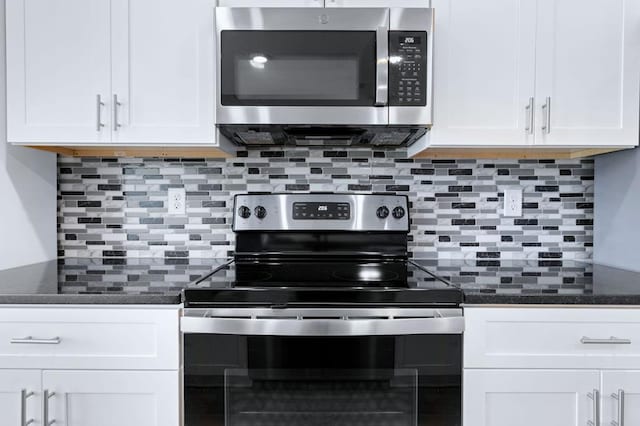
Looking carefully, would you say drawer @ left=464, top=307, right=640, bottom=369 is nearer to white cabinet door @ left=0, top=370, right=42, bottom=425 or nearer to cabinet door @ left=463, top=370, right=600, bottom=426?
cabinet door @ left=463, top=370, right=600, bottom=426

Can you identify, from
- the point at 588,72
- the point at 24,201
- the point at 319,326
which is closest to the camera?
the point at 319,326

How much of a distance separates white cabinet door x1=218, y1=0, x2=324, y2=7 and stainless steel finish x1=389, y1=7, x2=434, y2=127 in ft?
0.92

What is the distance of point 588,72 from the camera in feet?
5.29

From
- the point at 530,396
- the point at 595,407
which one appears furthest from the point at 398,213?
the point at 595,407

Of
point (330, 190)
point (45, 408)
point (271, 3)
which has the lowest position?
point (45, 408)

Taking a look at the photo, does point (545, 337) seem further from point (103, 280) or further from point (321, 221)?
point (103, 280)

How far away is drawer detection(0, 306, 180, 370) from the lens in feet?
4.23

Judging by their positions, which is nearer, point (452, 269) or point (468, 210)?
point (452, 269)

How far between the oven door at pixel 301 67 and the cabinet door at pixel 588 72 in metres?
0.59

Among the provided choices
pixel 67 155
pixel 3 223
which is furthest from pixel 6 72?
pixel 3 223

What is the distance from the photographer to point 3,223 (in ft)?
5.34

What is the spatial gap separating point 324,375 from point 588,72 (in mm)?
1392

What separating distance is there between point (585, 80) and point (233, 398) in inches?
63.0

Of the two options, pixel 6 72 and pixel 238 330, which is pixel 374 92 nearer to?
pixel 238 330
